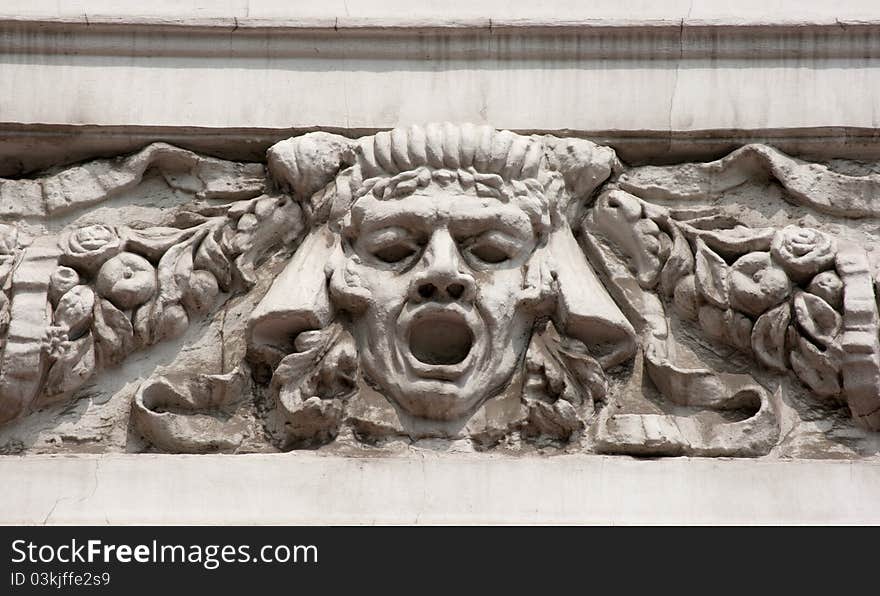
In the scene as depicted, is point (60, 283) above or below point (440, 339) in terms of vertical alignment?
above

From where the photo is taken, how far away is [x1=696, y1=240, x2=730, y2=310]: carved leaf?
203 inches

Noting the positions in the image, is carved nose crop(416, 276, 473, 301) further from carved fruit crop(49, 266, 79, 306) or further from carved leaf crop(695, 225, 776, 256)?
carved fruit crop(49, 266, 79, 306)

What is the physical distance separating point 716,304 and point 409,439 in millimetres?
816

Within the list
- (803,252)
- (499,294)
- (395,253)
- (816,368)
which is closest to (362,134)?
(395,253)

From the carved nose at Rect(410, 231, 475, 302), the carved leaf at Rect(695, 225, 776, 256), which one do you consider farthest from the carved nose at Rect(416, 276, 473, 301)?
the carved leaf at Rect(695, 225, 776, 256)

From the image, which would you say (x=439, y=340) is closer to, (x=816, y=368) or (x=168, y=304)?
(x=168, y=304)

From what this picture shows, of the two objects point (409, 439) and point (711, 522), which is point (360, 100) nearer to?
point (409, 439)

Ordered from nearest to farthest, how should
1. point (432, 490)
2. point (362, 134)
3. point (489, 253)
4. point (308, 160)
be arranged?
point (432, 490)
point (489, 253)
point (308, 160)
point (362, 134)

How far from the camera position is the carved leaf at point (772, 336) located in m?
5.11

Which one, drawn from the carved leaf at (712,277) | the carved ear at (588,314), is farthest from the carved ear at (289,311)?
the carved leaf at (712,277)

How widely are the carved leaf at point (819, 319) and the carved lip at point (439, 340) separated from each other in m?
0.78

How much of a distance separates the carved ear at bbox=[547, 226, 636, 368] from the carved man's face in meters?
0.08

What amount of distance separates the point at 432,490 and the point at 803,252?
1070 millimetres

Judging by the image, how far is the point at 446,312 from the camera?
16.5ft
